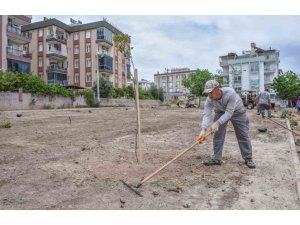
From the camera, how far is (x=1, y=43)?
32281 mm

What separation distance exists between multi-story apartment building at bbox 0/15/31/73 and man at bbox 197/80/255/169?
1269 inches

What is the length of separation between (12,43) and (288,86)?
135 feet

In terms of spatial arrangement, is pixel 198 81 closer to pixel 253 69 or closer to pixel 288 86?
pixel 288 86

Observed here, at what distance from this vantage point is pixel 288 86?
1831 inches

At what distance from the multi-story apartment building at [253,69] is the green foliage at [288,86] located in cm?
1140

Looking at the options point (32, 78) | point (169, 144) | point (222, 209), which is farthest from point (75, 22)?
point (222, 209)

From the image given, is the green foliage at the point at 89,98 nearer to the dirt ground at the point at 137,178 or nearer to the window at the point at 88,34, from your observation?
the window at the point at 88,34

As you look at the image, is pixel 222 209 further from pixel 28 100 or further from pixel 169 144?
pixel 28 100

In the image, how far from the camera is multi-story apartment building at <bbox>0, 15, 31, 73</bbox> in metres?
32.6

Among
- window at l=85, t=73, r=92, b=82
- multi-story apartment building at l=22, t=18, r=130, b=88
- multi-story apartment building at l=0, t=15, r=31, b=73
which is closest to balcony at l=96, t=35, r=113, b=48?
multi-story apartment building at l=22, t=18, r=130, b=88

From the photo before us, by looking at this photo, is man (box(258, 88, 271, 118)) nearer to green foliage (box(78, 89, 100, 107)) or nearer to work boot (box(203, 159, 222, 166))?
work boot (box(203, 159, 222, 166))

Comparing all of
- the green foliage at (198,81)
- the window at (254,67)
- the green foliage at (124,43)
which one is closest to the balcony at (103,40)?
the green foliage at (198,81)

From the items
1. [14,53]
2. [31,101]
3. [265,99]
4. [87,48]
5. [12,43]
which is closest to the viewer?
[265,99]

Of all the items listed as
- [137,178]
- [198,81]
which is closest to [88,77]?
[198,81]
